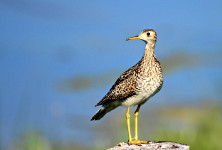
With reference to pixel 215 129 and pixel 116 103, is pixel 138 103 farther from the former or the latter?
pixel 215 129

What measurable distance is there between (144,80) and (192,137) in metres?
4.01

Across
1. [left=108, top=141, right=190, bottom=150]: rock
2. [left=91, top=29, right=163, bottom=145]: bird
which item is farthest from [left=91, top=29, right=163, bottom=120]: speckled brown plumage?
[left=108, top=141, right=190, bottom=150]: rock

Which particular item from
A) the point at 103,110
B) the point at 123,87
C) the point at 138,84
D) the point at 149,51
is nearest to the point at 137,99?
the point at 138,84

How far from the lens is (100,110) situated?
12281 millimetres

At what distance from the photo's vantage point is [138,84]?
458 inches

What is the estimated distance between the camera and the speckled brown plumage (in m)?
11.6

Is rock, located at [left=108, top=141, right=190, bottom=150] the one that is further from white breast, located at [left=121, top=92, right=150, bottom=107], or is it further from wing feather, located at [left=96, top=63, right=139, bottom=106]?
wing feather, located at [left=96, top=63, right=139, bottom=106]

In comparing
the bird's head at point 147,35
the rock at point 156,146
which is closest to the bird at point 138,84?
the bird's head at point 147,35

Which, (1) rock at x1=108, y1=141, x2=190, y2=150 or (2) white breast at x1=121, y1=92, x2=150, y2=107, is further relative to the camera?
(2) white breast at x1=121, y1=92, x2=150, y2=107

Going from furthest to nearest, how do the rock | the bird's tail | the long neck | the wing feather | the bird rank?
the bird's tail < the long neck < the wing feather < the bird < the rock

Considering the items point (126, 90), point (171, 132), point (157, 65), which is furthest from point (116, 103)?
point (171, 132)

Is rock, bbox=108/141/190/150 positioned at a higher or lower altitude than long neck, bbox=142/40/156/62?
lower

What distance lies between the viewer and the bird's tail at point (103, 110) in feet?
40.0

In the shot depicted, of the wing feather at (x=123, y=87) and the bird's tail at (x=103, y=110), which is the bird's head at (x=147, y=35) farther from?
the bird's tail at (x=103, y=110)
